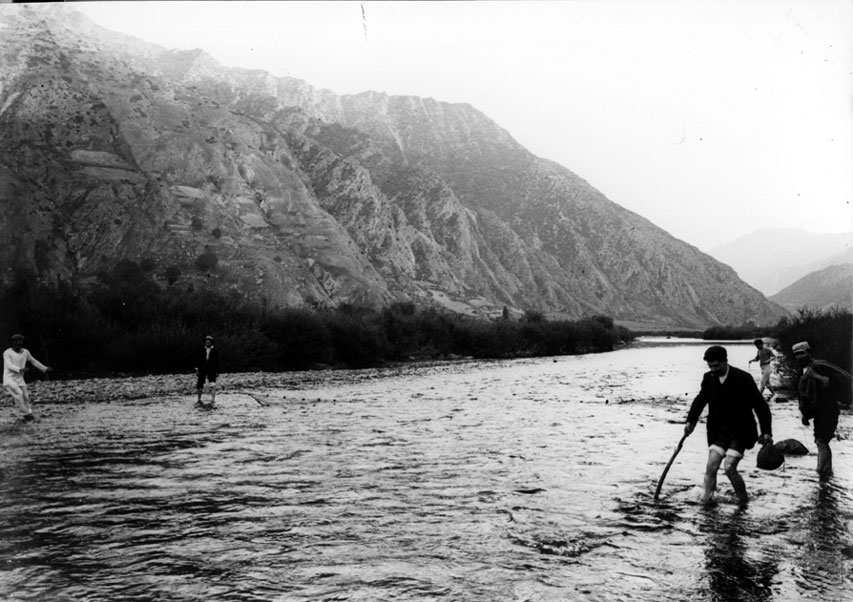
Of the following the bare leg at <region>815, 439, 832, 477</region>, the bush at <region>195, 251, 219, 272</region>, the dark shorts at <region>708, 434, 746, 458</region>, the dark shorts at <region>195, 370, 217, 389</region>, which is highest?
the bush at <region>195, 251, 219, 272</region>

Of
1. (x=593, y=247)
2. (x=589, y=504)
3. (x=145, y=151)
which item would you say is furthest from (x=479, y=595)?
(x=593, y=247)

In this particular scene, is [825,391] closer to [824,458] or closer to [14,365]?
[824,458]

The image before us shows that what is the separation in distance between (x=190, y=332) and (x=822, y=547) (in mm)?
33513

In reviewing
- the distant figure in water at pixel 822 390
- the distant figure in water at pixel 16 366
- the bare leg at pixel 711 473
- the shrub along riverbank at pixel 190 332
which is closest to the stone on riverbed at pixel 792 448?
the distant figure in water at pixel 822 390

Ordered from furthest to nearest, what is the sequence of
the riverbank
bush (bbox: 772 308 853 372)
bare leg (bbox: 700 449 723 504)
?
1. bush (bbox: 772 308 853 372)
2. the riverbank
3. bare leg (bbox: 700 449 723 504)

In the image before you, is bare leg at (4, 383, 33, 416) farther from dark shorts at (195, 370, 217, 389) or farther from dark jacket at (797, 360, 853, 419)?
dark jacket at (797, 360, 853, 419)

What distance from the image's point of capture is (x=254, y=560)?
730 centimetres

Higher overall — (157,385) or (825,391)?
(825,391)

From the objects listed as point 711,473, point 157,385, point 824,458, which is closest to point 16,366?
point 157,385

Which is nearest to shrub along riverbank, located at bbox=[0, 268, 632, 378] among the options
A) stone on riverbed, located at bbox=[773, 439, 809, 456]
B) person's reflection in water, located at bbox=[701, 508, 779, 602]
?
stone on riverbed, located at bbox=[773, 439, 809, 456]

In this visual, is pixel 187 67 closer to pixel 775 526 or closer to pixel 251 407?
pixel 251 407

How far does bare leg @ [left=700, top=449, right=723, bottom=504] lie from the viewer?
9.24m

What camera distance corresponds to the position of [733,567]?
7078mm

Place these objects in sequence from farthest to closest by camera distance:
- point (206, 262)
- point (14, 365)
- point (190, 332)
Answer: point (206, 262) → point (190, 332) → point (14, 365)
